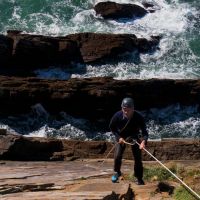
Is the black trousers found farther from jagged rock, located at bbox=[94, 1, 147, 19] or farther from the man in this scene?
jagged rock, located at bbox=[94, 1, 147, 19]

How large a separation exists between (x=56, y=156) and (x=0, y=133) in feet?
7.59

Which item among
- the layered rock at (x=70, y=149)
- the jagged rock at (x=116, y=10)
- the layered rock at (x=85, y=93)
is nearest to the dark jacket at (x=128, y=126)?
the layered rock at (x=70, y=149)

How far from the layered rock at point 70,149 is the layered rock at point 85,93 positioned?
182 inches

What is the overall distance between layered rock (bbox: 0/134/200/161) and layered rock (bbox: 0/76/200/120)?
4.61 meters

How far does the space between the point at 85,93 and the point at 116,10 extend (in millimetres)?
11360

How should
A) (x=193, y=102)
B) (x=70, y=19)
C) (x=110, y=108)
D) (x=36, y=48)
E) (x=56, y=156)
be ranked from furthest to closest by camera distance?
1. (x=70, y=19)
2. (x=36, y=48)
3. (x=193, y=102)
4. (x=110, y=108)
5. (x=56, y=156)

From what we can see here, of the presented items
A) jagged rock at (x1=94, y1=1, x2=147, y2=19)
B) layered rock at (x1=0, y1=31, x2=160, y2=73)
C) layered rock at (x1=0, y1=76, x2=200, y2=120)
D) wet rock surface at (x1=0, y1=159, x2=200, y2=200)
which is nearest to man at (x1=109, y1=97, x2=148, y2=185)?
wet rock surface at (x1=0, y1=159, x2=200, y2=200)

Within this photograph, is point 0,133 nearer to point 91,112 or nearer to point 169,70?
point 91,112

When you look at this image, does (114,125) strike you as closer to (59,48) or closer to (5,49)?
(5,49)

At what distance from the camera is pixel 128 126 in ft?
36.4

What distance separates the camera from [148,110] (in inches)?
941

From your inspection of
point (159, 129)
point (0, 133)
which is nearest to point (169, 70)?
point (159, 129)

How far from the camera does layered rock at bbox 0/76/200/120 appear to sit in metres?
22.4

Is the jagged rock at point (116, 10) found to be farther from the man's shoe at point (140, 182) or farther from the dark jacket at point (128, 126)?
the man's shoe at point (140, 182)
